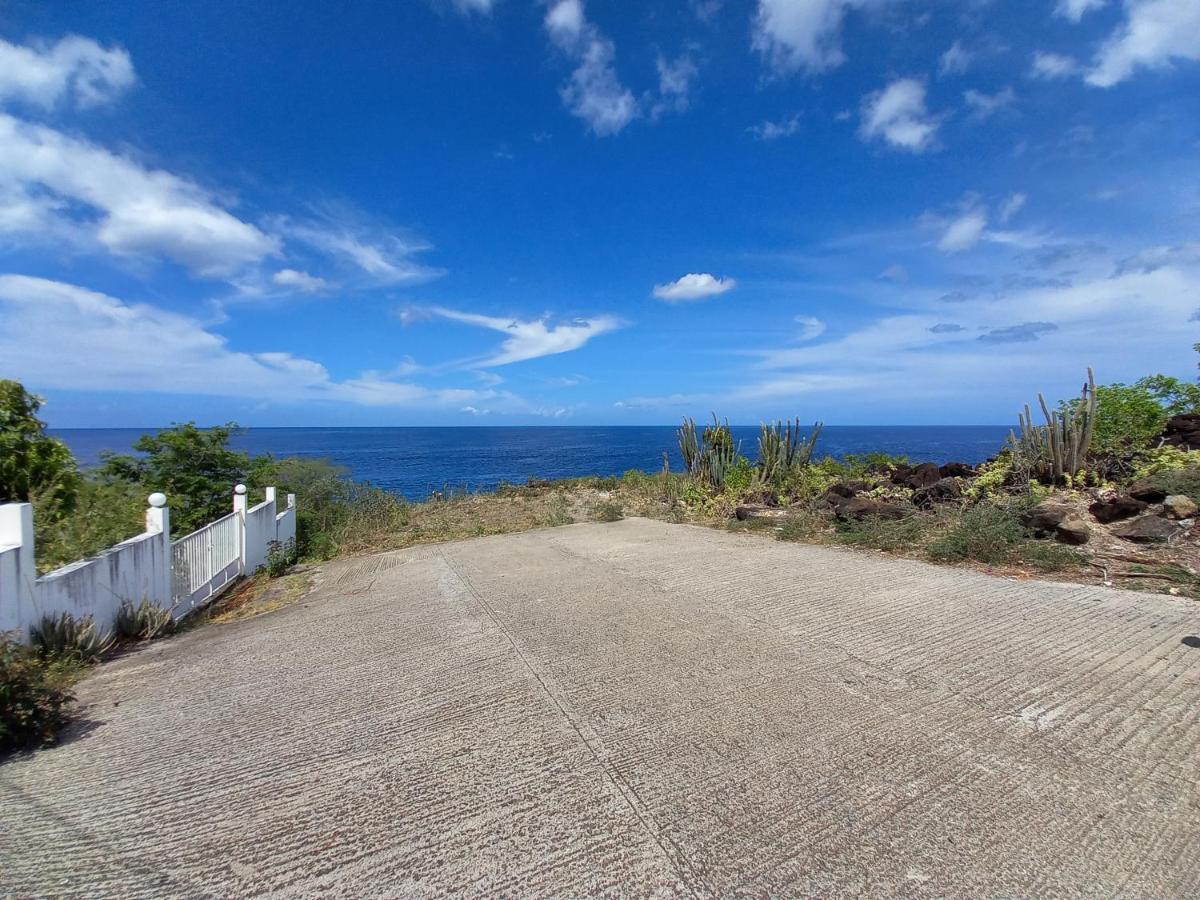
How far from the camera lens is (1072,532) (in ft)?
21.1

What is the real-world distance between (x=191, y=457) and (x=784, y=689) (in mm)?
8579

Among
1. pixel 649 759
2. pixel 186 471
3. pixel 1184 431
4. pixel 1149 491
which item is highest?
pixel 1184 431

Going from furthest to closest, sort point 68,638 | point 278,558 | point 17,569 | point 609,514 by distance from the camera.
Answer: point 609,514 → point 278,558 → point 68,638 → point 17,569

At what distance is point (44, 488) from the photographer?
243 inches

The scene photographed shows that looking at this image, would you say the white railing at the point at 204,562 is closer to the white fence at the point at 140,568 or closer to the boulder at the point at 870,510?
the white fence at the point at 140,568

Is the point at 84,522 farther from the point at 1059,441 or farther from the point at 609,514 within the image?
the point at 1059,441

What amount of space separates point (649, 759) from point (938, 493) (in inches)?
323

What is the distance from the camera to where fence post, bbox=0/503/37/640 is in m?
3.66

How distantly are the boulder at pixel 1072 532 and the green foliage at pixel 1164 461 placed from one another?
7.14 feet

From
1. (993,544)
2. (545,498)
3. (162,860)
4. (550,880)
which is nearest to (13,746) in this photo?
(162,860)

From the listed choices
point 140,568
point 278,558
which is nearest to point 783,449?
point 278,558

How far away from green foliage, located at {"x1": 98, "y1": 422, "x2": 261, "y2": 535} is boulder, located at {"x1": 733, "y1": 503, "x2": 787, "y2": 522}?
8.04 metres

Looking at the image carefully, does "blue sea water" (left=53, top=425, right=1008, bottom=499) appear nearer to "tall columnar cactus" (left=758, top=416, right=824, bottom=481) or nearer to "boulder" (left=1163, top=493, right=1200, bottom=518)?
"tall columnar cactus" (left=758, top=416, right=824, bottom=481)

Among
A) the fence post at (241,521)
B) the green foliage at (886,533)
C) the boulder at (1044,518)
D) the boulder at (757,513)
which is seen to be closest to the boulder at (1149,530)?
the boulder at (1044,518)
